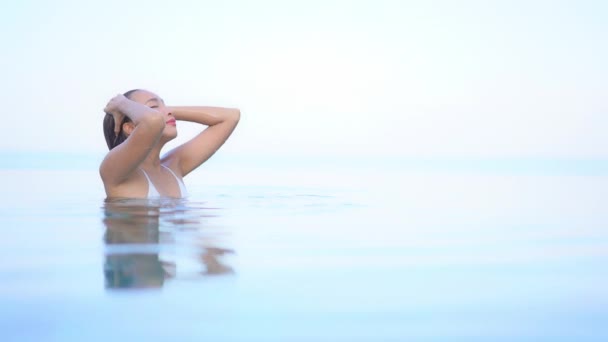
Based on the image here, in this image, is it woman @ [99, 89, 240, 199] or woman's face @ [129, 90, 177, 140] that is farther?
woman's face @ [129, 90, 177, 140]

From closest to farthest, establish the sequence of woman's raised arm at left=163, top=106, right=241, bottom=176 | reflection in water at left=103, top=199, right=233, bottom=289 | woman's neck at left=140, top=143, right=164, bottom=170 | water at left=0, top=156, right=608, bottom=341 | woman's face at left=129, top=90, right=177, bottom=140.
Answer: water at left=0, top=156, right=608, bottom=341, reflection in water at left=103, top=199, right=233, bottom=289, woman's face at left=129, top=90, right=177, bottom=140, woman's neck at left=140, top=143, right=164, bottom=170, woman's raised arm at left=163, top=106, right=241, bottom=176

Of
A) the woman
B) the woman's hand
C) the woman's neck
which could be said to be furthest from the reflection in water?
the woman's hand

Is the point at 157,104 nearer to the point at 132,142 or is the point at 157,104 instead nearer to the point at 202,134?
the point at 132,142

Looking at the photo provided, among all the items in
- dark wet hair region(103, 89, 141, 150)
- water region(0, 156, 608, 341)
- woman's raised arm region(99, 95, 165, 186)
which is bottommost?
water region(0, 156, 608, 341)

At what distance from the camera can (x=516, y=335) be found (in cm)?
162

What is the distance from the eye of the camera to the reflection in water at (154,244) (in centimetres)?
217

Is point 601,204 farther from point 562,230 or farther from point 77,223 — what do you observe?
point 77,223

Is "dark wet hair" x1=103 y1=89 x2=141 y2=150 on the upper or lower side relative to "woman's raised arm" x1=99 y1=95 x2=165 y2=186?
upper

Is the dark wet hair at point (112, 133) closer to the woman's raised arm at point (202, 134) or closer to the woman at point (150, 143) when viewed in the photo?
the woman at point (150, 143)

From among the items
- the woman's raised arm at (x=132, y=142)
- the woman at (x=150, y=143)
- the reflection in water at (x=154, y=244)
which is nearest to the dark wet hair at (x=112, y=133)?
the woman at (x=150, y=143)

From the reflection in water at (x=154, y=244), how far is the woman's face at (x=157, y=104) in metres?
0.44

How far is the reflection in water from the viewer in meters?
2.17

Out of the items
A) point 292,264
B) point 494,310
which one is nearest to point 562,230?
point 292,264

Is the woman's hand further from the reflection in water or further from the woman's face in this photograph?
the reflection in water
